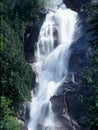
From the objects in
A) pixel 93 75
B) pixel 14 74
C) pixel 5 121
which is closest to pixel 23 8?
pixel 14 74

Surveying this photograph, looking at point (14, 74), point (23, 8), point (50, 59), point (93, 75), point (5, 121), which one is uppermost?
point (23, 8)

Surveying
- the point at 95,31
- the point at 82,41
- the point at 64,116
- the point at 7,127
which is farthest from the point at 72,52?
the point at 95,31

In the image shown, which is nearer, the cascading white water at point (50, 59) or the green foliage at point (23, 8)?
the cascading white water at point (50, 59)

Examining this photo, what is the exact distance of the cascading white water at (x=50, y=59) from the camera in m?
52.2

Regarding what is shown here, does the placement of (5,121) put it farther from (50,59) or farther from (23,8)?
(23,8)

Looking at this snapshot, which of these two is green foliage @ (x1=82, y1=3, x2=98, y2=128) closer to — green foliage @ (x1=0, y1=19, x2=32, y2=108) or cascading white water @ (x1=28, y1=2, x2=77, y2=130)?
green foliage @ (x1=0, y1=19, x2=32, y2=108)

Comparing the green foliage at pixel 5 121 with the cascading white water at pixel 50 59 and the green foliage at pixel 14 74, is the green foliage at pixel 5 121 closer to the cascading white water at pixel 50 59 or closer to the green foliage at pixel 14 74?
the green foliage at pixel 14 74

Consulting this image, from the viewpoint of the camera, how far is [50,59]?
193ft

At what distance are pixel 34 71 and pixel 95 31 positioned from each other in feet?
117

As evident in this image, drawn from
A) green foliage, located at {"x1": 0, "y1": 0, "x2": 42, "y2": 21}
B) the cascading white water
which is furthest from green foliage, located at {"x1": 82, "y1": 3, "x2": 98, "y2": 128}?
green foliage, located at {"x1": 0, "y1": 0, "x2": 42, "y2": 21}

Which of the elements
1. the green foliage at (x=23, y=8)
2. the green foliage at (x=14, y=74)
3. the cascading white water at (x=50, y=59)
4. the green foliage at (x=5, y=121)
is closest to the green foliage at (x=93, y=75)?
the green foliage at (x=5, y=121)

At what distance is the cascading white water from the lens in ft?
171

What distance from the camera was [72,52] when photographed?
187ft

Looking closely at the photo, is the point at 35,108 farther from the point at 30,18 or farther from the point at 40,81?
the point at 30,18
